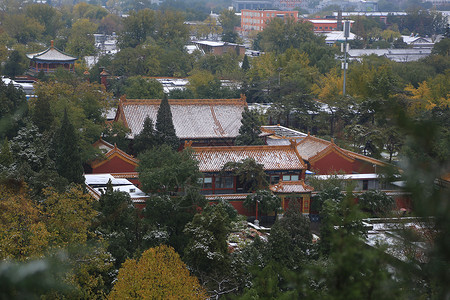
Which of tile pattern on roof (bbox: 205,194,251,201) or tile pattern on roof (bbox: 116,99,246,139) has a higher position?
tile pattern on roof (bbox: 116,99,246,139)

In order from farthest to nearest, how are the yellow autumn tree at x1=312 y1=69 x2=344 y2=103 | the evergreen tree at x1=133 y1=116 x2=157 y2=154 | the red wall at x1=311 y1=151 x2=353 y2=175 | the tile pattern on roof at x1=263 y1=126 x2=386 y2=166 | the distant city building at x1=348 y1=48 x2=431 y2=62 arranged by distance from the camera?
the distant city building at x1=348 y1=48 x2=431 y2=62
the yellow autumn tree at x1=312 y1=69 x2=344 y2=103
the tile pattern on roof at x1=263 y1=126 x2=386 y2=166
the red wall at x1=311 y1=151 x2=353 y2=175
the evergreen tree at x1=133 y1=116 x2=157 y2=154

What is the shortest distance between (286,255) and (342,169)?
37.5 feet

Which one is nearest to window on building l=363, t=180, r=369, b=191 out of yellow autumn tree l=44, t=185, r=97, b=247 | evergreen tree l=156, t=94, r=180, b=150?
evergreen tree l=156, t=94, r=180, b=150

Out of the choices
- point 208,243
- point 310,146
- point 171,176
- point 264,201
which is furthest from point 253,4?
point 208,243

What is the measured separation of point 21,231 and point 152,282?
8.33 feet

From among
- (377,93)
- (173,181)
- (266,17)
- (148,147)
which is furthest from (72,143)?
(266,17)

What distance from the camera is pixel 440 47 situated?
55.2m

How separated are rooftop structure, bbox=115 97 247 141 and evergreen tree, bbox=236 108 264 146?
2.20ft

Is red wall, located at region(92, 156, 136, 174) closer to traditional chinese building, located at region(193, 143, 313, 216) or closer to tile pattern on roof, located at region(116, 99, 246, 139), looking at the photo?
tile pattern on roof, located at region(116, 99, 246, 139)

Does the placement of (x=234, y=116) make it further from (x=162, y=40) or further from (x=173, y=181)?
(x=162, y=40)

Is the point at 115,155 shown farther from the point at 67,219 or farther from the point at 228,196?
the point at 67,219

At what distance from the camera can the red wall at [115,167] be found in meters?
24.9

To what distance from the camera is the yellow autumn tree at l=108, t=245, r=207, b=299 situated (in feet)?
41.4

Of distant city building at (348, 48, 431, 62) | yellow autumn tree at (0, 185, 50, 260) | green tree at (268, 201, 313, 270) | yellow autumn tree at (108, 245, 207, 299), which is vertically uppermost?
yellow autumn tree at (0, 185, 50, 260)
